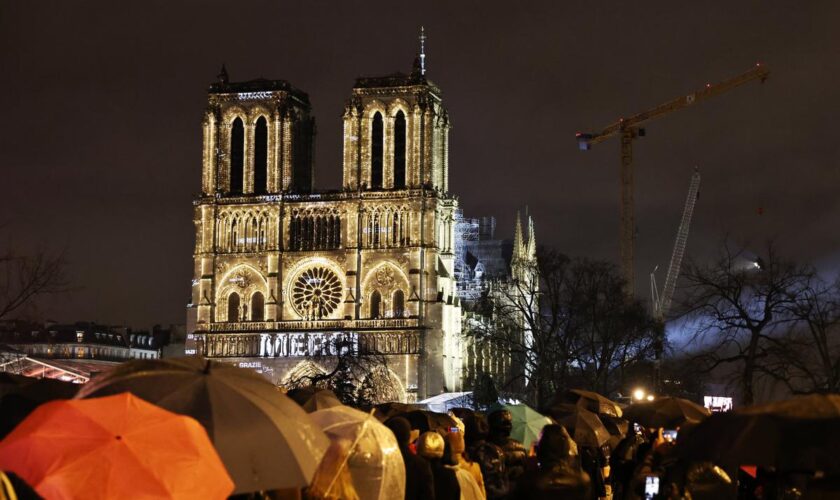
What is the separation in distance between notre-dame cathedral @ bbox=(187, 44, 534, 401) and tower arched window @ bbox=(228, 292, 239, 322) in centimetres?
15

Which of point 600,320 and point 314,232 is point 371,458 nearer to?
point 600,320

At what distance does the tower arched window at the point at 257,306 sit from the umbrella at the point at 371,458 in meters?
86.7

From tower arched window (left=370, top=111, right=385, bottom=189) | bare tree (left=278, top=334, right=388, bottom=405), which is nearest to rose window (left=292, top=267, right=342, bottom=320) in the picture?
bare tree (left=278, top=334, right=388, bottom=405)

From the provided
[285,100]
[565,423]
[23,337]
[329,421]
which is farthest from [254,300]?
[329,421]

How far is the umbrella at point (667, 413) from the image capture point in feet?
84.5

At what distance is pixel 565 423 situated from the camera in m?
26.4

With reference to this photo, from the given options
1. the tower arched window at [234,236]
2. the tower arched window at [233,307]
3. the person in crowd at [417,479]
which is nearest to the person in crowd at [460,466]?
the person in crowd at [417,479]

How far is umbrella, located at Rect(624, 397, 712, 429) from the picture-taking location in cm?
2577

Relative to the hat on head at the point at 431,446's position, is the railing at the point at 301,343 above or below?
above

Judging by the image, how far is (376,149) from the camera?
97312 mm

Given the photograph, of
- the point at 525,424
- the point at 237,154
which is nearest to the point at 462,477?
the point at 525,424

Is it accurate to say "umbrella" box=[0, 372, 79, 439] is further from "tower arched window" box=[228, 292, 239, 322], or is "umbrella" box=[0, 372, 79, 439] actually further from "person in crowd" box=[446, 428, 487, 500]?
"tower arched window" box=[228, 292, 239, 322]

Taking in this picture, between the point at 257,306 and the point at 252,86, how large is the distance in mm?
13755

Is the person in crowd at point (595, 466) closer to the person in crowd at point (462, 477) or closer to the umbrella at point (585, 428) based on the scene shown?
the umbrella at point (585, 428)
